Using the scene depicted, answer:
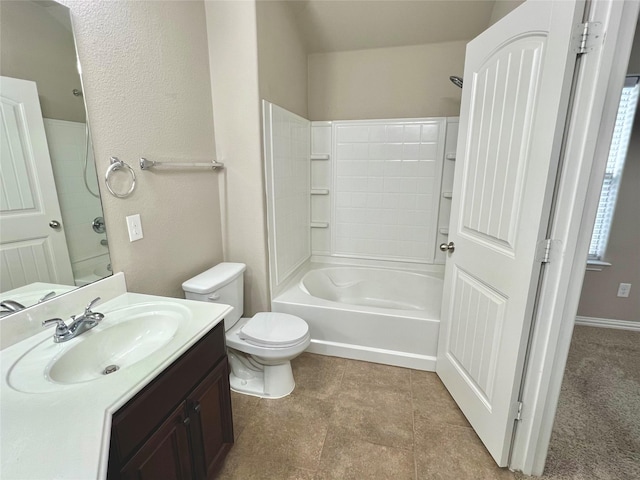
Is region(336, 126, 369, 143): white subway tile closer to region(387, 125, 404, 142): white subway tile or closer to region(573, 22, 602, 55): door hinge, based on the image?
region(387, 125, 404, 142): white subway tile

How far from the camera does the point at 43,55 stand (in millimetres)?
1063

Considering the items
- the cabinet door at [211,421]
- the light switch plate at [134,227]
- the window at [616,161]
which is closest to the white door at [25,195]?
the light switch plate at [134,227]

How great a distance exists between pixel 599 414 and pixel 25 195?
2.93 metres

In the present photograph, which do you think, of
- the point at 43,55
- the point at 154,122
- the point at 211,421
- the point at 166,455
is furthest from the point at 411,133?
the point at 166,455

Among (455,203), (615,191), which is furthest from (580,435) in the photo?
(615,191)

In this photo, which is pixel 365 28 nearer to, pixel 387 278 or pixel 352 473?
pixel 387 278

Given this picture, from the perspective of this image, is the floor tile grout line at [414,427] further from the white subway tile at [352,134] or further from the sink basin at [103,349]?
the white subway tile at [352,134]

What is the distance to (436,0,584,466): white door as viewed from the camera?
43.5 inches

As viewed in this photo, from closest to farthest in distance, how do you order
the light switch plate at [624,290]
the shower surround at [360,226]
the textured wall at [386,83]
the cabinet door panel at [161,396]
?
the cabinet door panel at [161,396] < the shower surround at [360,226] < the light switch plate at [624,290] < the textured wall at [386,83]

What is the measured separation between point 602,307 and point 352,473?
8.64 ft

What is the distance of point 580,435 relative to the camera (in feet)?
5.19

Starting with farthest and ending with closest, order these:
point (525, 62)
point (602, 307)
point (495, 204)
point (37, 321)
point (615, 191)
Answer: point (602, 307) → point (615, 191) → point (495, 204) → point (525, 62) → point (37, 321)

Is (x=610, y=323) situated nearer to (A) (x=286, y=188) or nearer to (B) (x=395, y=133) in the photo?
(B) (x=395, y=133)

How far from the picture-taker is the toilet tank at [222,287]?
66.0 inches
